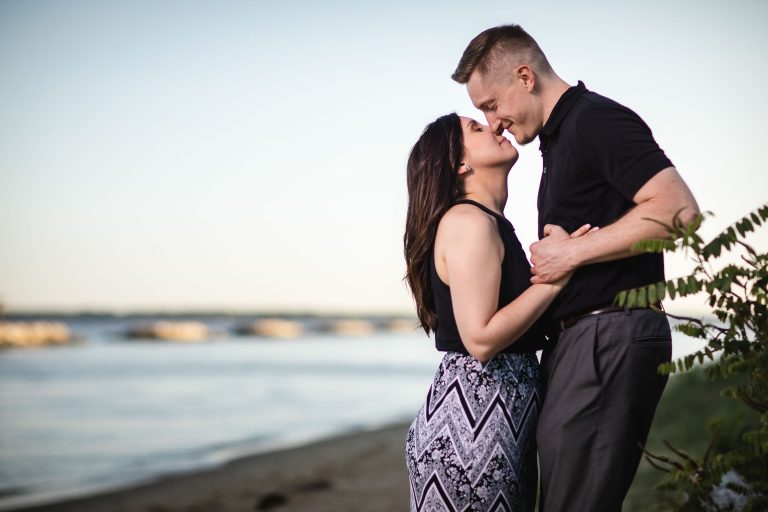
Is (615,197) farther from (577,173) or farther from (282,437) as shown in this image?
(282,437)

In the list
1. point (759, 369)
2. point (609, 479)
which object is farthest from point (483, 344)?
point (759, 369)

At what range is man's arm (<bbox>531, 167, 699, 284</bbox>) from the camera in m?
2.77

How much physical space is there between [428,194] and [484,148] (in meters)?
0.32

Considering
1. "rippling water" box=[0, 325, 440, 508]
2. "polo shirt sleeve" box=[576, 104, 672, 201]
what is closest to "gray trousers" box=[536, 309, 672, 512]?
"polo shirt sleeve" box=[576, 104, 672, 201]

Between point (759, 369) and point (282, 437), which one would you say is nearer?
point (759, 369)

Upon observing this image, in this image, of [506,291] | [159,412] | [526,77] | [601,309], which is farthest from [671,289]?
[159,412]

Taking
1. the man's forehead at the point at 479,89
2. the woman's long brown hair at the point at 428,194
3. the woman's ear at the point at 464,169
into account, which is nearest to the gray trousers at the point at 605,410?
the woman's long brown hair at the point at 428,194

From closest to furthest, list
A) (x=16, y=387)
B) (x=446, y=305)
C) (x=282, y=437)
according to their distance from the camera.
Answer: (x=446, y=305), (x=282, y=437), (x=16, y=387)

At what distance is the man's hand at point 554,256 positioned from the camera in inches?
116

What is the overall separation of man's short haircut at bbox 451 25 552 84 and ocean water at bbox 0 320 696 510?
8.97m

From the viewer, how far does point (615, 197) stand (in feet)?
10.0

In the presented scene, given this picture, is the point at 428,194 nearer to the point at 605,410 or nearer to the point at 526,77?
the point at 526,77

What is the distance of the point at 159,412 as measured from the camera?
59.2ft

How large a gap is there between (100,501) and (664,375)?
8.86m
